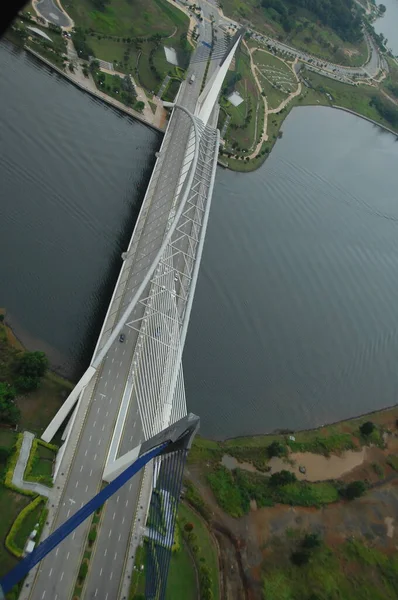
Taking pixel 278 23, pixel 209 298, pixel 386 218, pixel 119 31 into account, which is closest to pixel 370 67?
pixel 278 23

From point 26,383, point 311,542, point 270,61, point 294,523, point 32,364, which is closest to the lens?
point 26,383

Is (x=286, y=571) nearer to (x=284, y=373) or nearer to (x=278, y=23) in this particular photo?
(x=284, y=373)

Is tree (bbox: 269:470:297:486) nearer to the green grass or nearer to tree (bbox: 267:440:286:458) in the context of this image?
tree (bbox: 267:440:286:458)

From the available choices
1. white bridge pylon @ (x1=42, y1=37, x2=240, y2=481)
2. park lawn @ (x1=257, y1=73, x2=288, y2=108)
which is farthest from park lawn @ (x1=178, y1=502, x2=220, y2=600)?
park lawn @ (x1=257, y1=73, x2=288, y2=108)

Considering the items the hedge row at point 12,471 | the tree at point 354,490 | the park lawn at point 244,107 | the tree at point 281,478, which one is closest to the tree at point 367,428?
the tree at point 354,490

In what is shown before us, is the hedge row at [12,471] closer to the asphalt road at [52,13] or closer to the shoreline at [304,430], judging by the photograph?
the shoreline at [304,430]

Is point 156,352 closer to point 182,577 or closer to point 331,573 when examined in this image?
point 182,577

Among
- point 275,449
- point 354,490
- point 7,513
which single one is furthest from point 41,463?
point 354,490
